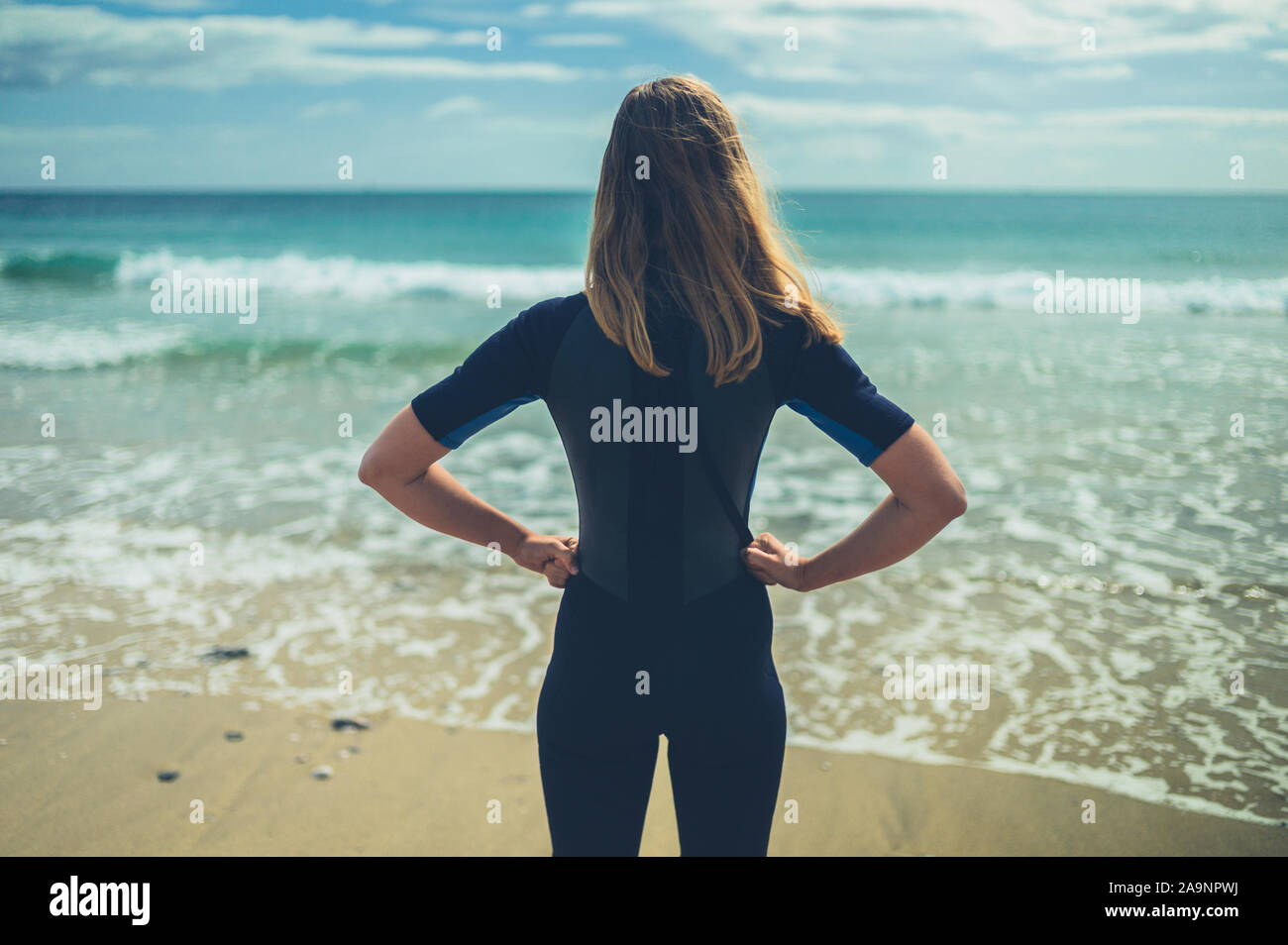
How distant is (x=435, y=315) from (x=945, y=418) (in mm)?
13867

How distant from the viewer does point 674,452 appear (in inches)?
67.9

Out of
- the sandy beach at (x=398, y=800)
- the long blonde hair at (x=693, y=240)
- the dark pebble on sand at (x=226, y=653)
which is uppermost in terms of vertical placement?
the long blonde hair at (x=693, y=240)

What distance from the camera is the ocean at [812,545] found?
4.44 metres

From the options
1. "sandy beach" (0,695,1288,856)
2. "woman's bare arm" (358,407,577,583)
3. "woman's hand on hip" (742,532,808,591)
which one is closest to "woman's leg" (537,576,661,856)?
"woman's bare arm" (358,407,577,583)

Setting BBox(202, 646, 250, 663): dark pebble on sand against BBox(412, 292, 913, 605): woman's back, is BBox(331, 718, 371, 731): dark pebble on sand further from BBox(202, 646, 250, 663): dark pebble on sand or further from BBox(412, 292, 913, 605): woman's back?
BBox(412, 292, 913, 605): woman's back

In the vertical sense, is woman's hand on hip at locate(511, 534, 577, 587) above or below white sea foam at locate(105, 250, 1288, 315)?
below

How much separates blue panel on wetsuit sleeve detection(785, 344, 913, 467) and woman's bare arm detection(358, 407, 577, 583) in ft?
2.11

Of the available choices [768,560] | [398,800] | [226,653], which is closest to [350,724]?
[398,800]

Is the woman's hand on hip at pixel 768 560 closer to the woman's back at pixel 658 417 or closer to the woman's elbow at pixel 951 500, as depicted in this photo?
the woman's back at pixel 658 417

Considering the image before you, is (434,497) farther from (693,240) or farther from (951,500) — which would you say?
(951,500)

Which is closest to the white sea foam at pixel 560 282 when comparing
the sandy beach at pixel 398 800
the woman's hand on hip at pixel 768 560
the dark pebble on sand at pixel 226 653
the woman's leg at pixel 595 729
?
the sandy beach at pixel 398 800

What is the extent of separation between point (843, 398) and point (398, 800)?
3.03 metres

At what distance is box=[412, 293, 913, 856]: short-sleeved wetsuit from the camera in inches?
66.2
